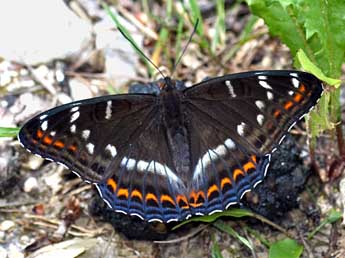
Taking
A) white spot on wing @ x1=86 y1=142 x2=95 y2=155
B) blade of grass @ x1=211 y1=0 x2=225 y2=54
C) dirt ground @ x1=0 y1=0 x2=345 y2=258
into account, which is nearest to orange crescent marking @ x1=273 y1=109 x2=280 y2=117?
dirt ground @ x1=0 y1=0 x2=345 y2=258

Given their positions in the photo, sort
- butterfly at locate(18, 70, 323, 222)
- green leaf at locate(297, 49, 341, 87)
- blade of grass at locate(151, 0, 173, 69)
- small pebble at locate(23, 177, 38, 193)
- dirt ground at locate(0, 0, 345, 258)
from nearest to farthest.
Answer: green leaf at locate(297, 49, 341, 87) → butterfly at locate(18, 70, 323, 222) → dirt ground at locate(0, 0, 345, 258) → small pebble at locate(23, 177, 38, 193) → blade of grass at locate(151, 0, 173, 69)

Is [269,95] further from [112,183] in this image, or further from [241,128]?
[112,183]

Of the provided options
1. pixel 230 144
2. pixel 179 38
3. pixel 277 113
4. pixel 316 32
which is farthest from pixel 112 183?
pixel 179 38

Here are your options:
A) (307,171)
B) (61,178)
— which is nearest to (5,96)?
(61,178)

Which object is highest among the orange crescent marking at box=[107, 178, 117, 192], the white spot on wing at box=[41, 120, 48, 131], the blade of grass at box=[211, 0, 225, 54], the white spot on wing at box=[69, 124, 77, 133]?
the blade of grass at box=[211, 0, 225, 54]

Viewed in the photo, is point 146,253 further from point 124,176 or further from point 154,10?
point 154,10

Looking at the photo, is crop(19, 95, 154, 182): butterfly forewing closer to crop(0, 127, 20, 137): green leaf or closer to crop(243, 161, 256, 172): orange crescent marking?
crop(0, 127, 20, 137): green leaf
